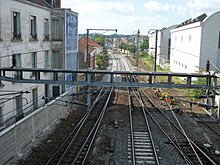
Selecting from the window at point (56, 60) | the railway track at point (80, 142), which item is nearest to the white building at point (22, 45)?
the window at point (56, 60)

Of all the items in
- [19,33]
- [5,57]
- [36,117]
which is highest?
[19,33]

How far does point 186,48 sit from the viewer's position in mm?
32562

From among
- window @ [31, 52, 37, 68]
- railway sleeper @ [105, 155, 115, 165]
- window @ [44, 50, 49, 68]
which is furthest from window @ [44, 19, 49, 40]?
railway sleeper @ [105, 155, 115, 165]

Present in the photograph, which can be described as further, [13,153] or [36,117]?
[36,117]

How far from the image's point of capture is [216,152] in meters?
11.2

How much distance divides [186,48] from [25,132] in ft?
83.6

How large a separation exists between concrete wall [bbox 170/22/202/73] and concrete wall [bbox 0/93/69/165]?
47.8 feet

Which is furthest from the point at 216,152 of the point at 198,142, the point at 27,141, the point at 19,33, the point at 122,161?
the point at 19,33

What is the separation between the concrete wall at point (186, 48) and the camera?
28.0 m

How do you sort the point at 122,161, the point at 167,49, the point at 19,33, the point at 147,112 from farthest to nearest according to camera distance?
the point at 167,49 < the point at 147,112 < the point at 19,33 < the point at 122,161

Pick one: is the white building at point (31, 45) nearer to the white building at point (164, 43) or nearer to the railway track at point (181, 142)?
the railway track at point (181, 142)

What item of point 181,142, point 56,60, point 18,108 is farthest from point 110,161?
point 56,60

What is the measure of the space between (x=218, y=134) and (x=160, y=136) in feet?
10.2

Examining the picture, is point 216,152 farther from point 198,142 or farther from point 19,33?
point 19,33
